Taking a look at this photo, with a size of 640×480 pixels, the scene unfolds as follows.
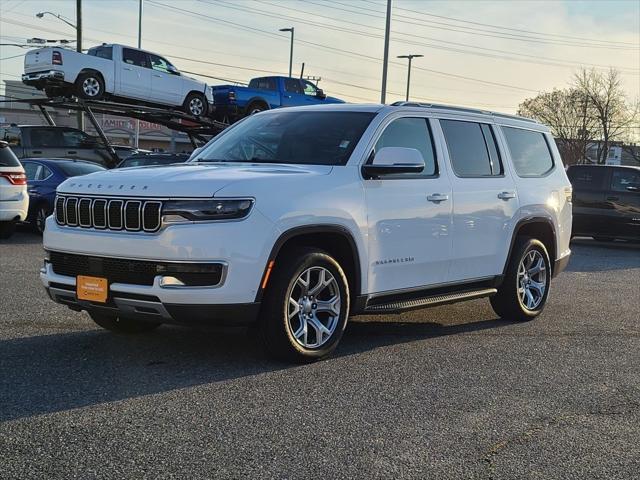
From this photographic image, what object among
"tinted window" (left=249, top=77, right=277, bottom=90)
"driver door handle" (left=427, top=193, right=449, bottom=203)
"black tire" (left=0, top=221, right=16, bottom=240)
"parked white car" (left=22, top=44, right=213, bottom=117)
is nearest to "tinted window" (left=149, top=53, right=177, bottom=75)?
Answer: "parked white car" (left=22, top=44, right=213, bottom=117)

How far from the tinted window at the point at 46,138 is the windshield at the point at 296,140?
1374 centimetres

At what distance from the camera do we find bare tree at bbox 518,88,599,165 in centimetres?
6662

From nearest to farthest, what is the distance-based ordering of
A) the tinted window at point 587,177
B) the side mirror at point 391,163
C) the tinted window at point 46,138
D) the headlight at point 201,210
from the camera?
the headlight at point 201,210
the side mirror at point 391,163
the tinted window at point 587,177
the tinted window at point 46,138

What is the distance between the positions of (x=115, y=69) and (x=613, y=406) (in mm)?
17823

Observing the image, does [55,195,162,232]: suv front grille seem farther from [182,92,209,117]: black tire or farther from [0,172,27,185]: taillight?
[182,92,209,117]: black tire

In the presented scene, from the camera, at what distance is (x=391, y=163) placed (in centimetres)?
577

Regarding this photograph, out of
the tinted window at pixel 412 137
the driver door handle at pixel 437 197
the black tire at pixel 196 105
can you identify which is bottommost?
the driver door handle at pixel 437 197

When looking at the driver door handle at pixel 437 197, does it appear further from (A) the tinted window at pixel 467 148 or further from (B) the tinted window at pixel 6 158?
(B) the tinted window at pixel 6 158

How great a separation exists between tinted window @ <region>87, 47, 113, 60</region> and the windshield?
576 inches

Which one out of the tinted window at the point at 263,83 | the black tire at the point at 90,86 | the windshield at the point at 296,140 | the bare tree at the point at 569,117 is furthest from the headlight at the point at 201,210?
the bare tree at the point at 569,117

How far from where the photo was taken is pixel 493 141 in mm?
7371

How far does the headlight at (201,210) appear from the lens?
16.3ft

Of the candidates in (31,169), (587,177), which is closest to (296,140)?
(31,169)

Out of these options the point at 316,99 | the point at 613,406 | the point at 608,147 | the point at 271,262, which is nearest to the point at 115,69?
the point at 316,99
